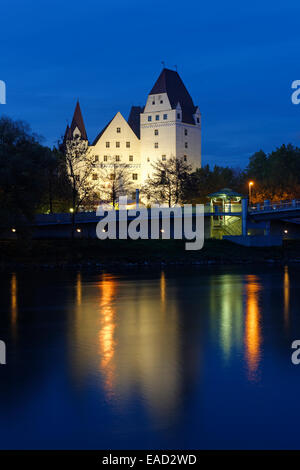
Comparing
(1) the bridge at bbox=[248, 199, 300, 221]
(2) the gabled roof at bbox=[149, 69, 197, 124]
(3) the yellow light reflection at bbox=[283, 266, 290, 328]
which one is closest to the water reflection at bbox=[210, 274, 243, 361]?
(3) the yellow light reflection at bbox=[283, 266, 290, 328]

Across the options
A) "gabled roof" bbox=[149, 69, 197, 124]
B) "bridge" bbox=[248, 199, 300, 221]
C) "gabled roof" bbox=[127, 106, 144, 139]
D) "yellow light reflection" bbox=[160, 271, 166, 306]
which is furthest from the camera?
"gabled roof" bbox=[127, 106, 144, 139]

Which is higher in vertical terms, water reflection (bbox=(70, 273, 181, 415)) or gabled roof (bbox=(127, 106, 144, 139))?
gabled roof (bbox=(127, 106, 144, 139))

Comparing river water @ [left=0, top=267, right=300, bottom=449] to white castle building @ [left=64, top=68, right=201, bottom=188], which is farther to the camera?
white castle building @ [left=64, top=68, right=201, bottom=188]

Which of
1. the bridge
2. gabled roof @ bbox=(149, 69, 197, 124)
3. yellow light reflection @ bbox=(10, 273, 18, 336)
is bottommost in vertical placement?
yellow light reflection @ bbox=(10, 273, 18, 336)

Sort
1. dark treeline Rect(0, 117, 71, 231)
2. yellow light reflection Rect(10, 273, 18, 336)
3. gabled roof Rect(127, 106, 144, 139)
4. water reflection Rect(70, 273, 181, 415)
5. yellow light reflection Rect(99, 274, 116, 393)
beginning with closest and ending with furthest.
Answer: water reflection Rect(70, 273, 181, 415)
yellow light reflection Rect(99, 274, 116, 393)
yellow light reflection Rect(10, 273, 18, 336)
dark treeline Rect(0, 117, 71, 231)
gabled roof Rect(127, 106, 144, 139)

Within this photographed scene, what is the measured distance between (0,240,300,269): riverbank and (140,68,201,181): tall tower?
51.7 meters

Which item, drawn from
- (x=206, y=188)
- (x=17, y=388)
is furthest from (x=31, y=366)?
(x=206, y=188)

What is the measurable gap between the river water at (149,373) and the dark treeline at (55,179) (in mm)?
20761

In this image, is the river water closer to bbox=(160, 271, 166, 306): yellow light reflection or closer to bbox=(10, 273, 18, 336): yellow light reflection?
bbox=(10, 273, 18, 336): yellow light reflection

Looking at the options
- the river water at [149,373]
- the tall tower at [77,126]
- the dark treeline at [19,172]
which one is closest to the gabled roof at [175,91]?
the tall tower at [77,126]

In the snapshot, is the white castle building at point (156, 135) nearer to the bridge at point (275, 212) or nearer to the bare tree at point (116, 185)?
the bare tree at point (116, 185)

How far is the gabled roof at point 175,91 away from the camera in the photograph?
118000mm

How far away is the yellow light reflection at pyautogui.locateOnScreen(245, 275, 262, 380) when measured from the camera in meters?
17.3

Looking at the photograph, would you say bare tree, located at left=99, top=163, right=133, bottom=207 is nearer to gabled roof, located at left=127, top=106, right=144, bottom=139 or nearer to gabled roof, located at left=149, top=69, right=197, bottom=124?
gabled roof, located at left=149, top=69, right=197, bottom=124
